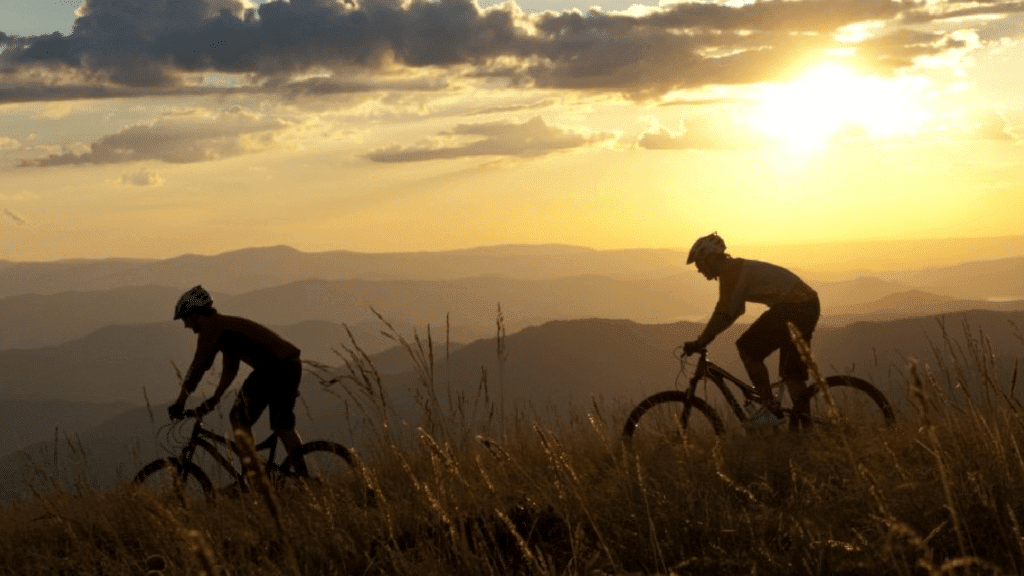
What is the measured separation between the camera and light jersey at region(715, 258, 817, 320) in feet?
27.3

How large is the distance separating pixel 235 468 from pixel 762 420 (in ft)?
13.0

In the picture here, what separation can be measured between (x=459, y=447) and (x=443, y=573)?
2391mm

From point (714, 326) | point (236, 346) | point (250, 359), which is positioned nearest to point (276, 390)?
point (250, 359)

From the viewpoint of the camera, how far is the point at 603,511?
5383 millimetres

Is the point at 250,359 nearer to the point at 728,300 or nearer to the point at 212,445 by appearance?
the point at 212,445

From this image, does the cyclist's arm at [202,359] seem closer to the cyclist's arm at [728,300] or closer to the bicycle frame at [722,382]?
the bicycle frame at [722,382]

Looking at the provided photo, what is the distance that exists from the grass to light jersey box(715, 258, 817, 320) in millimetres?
1042

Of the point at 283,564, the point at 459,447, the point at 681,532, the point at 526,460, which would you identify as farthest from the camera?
the point at 526,460

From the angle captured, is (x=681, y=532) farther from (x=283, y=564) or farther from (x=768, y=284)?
(x=768, y=284)

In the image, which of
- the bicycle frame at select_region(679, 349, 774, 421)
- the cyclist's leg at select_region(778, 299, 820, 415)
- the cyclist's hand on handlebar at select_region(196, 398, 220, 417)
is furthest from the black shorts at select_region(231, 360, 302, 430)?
the cyclist's leg at select_region(778, 299, 820, 415)

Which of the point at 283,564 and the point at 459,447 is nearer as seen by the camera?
the point at 283,564

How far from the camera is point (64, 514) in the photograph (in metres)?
7.70

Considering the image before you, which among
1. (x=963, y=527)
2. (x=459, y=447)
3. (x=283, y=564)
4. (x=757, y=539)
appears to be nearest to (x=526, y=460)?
(x=459, y=447)

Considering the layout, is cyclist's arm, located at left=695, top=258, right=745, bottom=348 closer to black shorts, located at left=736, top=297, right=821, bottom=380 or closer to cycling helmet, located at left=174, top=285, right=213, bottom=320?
black shorts, located at left=736, top=297, right=821, bottom=380
